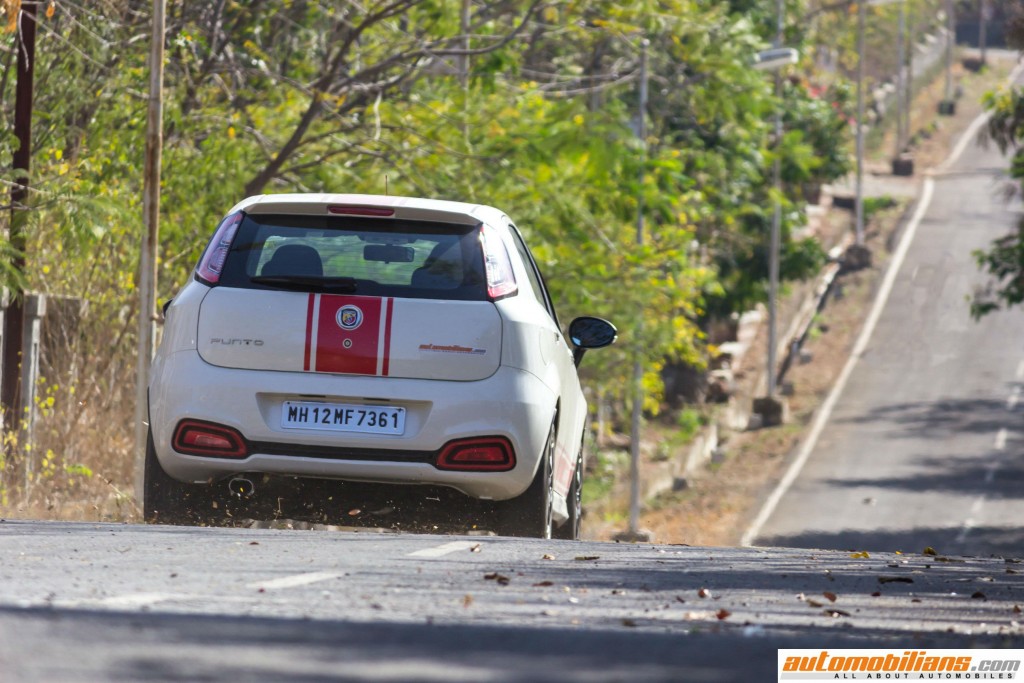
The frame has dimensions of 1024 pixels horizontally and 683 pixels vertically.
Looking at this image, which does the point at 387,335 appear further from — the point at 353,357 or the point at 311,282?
the point at 311,282

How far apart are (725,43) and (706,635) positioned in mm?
18770

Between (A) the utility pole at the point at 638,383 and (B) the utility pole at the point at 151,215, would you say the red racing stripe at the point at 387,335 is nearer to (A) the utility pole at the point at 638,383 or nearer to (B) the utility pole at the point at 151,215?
(B) the utility pole at the point at 151,215

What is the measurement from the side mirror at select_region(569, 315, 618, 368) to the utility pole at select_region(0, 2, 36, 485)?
4425 mm

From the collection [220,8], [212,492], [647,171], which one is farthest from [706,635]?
[647,171]

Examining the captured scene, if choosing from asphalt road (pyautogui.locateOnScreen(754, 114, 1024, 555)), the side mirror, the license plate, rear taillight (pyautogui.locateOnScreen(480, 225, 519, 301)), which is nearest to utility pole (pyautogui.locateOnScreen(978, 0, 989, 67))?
asphalt road (pyautogui.locateOnScreen(754, 114, 1024, 555))

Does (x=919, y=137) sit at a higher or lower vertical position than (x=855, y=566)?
lower

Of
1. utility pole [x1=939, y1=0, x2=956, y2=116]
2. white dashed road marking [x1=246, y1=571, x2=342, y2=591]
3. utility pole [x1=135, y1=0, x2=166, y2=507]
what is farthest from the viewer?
utility pole [x1=939, y1=0, x2=956, y2=116]

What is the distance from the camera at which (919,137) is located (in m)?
85.0

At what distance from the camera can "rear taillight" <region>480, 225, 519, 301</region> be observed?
8531 millimetres

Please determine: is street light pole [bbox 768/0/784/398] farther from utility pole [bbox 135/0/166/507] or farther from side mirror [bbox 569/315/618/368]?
side mirror [bbox 569/315/618/368]

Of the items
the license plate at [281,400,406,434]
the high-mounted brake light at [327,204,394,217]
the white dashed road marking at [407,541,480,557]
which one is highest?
the high-mounted brake light at [327,204,394,217]

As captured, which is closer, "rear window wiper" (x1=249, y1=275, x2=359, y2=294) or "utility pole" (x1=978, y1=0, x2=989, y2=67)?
"rear window wiper" (x1=249, y1=275, x2=359, y2=294)

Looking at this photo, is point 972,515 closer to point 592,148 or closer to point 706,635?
point 592,148

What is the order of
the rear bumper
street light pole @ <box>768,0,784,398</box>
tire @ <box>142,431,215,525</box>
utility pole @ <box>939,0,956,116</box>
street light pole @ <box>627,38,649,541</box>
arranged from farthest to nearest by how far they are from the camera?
Answer: 1. utility pole @ <box>939,0,956,116</box>
2. street light pole @ <box>768,0,784,398</box>
3. street light pole @ <box>627,38,649,541</box>
4. tire @ <box>142,431,215,525</box>
5. the rear bumper
